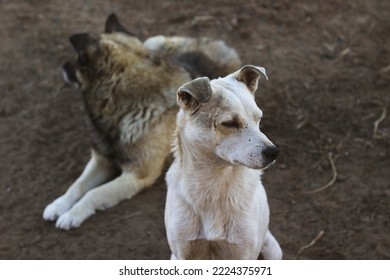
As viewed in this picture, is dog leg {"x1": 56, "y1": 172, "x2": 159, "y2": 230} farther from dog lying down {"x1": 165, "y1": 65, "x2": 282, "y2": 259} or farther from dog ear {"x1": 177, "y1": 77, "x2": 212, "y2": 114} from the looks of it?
dog ear {"x1": 177, "y1": 77, "x2": 212, "y2": 114}

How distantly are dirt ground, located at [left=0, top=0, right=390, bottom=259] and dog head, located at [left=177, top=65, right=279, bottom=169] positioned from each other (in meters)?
1.66

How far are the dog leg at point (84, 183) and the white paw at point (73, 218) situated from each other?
123mm

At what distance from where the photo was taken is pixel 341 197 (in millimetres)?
5746

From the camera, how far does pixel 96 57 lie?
6.30 meters

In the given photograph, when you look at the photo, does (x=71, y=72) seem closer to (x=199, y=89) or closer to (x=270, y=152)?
(x=199, y=89)

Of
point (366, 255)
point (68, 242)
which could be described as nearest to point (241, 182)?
point (366, 255)

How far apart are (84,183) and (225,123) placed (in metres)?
2.64

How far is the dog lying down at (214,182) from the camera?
12.9ft

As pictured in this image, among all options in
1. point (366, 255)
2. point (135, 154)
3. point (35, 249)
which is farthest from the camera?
point (135, 154)

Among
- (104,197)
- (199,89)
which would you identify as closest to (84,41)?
(104,197)

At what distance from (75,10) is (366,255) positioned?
5.09m

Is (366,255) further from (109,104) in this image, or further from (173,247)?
(109,104)

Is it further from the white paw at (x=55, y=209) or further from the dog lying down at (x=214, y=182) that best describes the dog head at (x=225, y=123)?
the white paw at (x=55, y=209)

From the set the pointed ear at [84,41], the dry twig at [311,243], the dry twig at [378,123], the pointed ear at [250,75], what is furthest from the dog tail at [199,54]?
the pointed ear at [250,75]
